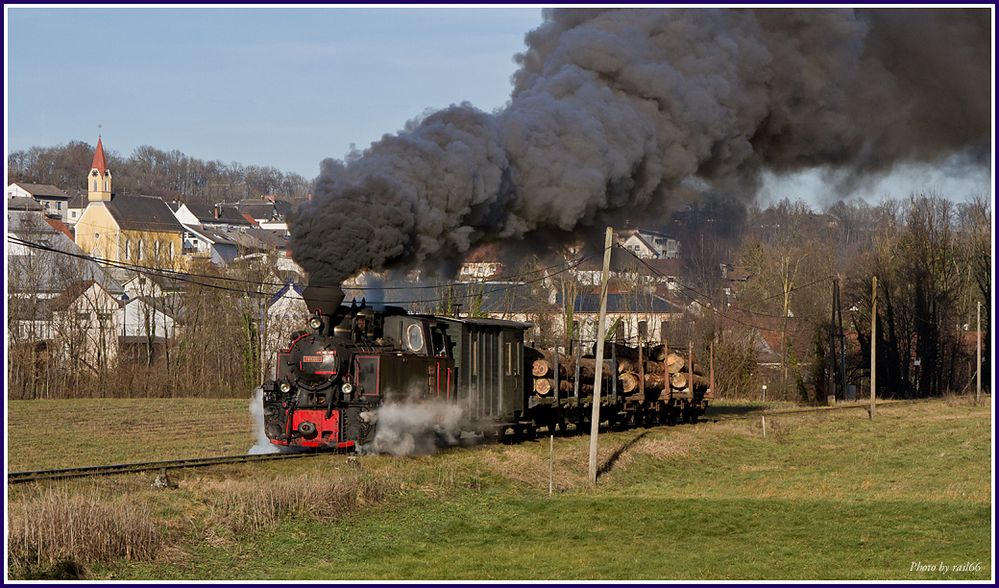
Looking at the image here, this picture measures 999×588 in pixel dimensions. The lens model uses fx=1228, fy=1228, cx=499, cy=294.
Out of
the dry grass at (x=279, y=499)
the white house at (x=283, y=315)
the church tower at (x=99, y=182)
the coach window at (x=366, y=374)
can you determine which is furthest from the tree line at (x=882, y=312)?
the church tower at (x=99, y=182)

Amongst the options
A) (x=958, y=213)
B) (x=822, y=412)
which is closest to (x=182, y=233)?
(x=958, y=213)

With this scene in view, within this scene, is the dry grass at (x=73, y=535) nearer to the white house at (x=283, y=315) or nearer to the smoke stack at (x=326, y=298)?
the smoke stack at (x=326, y=298)

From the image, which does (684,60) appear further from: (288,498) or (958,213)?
(958,213)

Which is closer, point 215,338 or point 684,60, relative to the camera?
point 684,60

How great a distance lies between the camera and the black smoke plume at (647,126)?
24.4 meters

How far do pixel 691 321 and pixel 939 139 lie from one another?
4125 cm

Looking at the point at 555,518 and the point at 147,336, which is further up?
the point at 147,336

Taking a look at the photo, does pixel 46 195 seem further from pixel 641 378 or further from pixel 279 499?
pixel 279 499

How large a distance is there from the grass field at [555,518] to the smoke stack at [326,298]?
2.78 metres

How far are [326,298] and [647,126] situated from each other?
984 centimetres

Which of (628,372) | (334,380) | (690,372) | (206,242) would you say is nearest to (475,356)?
(334,380)

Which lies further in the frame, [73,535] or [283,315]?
[283,315]

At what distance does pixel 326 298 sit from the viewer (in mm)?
22766

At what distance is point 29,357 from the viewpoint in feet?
177
